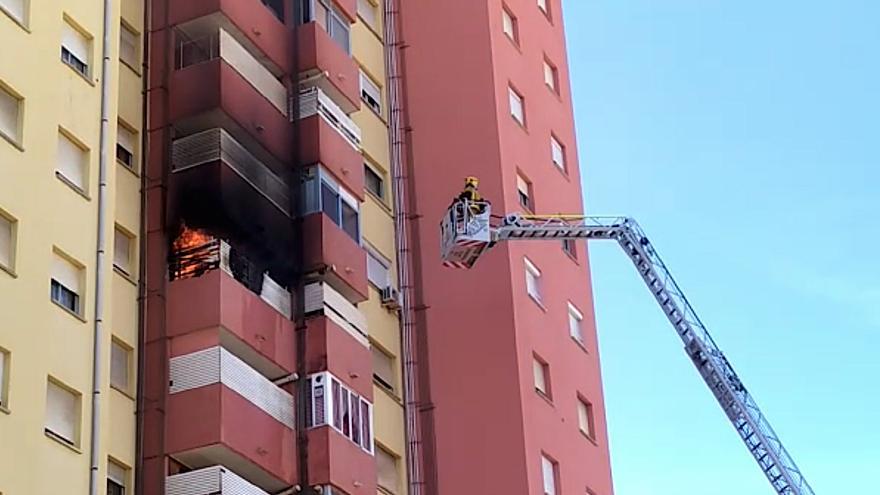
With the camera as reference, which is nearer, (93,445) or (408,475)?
(93,445)

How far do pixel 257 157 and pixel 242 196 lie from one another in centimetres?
173

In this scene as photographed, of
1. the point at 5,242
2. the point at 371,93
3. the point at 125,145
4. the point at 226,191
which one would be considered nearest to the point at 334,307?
the point at 226,191

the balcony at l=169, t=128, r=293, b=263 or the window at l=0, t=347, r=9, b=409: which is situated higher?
the balcony at l=169, t=128, r=293, b=263

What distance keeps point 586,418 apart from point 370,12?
11084 millimetres

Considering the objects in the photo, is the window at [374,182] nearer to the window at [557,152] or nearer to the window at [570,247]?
the window at [570,247]

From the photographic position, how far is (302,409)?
32.3 m

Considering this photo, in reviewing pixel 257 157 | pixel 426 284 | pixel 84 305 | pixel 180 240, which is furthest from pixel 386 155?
pixel 84 305

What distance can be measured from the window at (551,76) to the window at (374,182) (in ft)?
21.9

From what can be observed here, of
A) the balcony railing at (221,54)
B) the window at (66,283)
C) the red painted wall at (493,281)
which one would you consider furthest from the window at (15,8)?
the red painted wall at (493,281)

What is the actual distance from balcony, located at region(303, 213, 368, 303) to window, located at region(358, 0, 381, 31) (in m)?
8.52

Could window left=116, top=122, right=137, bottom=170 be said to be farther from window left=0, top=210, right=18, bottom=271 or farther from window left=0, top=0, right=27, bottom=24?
window left=0, top=210, right=18, bottom=271

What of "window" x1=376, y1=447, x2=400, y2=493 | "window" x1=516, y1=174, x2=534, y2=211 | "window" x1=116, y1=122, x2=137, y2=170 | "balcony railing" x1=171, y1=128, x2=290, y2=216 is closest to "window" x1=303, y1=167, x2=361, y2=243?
"balcony railing" x1=171, y1=128, x2=290, y2=216

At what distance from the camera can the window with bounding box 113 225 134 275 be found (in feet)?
101

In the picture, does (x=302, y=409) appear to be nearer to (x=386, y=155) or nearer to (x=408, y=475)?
(x=408, y=475)
